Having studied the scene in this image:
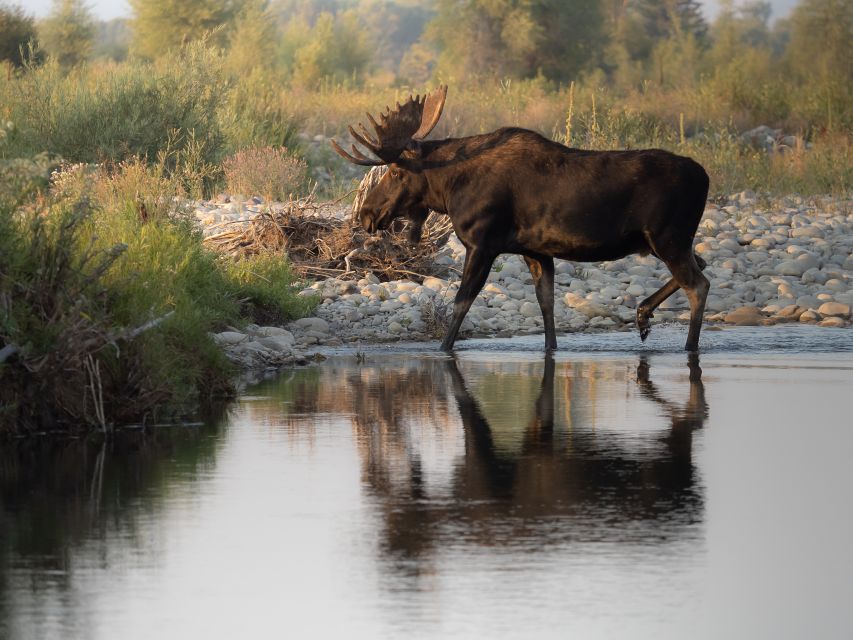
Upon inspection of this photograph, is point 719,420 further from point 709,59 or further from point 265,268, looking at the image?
point 709,59

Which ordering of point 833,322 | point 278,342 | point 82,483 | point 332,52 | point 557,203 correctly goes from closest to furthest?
point 82,483, point 557,203, point 278,342, point 833,322, point 332,52

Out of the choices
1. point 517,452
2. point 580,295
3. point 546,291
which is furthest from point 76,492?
point 580,295

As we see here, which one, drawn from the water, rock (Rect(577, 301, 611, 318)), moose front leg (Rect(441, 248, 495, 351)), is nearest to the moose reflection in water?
the water

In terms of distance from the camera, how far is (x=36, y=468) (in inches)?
372

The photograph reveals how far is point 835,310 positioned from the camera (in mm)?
18500

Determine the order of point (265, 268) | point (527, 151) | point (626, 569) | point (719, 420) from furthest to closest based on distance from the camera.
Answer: point (265, 268)
point (527, 151)
point (719, 420)
point (626, 569)

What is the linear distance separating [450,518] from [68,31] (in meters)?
53.9

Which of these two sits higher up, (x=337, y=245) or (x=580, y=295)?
(x=337, y=245)

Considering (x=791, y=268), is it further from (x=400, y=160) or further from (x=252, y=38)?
(x=252, y=38)

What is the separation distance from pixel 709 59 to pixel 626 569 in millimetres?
65707

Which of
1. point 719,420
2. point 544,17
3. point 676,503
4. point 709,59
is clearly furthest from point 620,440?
point 709,59

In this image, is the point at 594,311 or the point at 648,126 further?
the point at 648,126

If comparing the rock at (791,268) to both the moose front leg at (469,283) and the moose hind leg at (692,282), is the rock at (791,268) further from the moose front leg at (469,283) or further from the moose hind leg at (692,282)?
the moose front leg at (469,283)

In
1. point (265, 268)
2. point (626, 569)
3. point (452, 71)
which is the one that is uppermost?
point (452, 71)
